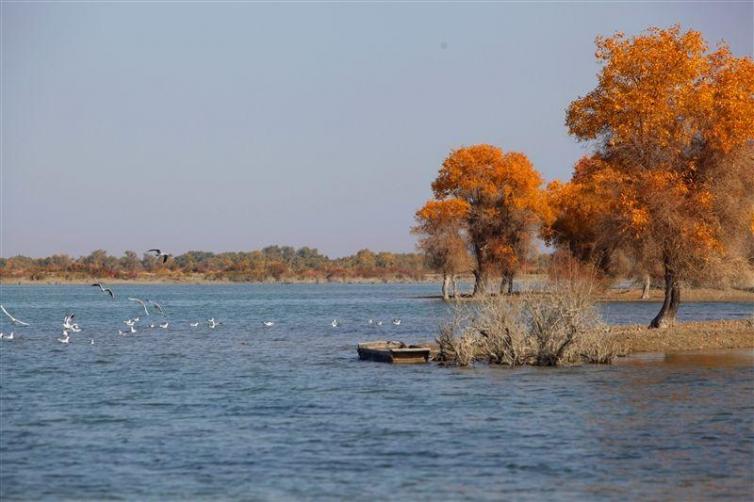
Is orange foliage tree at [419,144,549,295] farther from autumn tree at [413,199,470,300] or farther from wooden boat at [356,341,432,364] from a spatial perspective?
wooden boat at [356,341,432,364]

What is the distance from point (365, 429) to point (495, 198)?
203 ft

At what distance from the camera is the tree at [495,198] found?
270 feet

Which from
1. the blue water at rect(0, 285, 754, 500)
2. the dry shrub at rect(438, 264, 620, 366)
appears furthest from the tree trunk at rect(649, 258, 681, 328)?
the dry shrub at rect(438, 264, 620, 366)

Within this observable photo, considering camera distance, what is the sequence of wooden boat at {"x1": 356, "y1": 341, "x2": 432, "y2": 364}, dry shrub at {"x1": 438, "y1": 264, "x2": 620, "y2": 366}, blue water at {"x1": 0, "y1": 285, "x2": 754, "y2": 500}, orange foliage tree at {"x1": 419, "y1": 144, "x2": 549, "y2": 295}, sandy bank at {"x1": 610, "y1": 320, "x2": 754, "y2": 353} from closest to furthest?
blue water at {"x1": 0, "y1": 285, "x2": 754, "y2": 500} → dry shrub at {"x1": 438, "y1": 264, "x2": 620, "y2": 366} → wooden boat at {"x1": 356, "y1": 341, "x2": 432, "y2": 364} → sandy bank at {"x1": 610, "y1": 320, "x2": 754, "y2": 353} → orange foliage tree at {"x1": 419, "y1": 144, "x2": 549, "y2": 295}

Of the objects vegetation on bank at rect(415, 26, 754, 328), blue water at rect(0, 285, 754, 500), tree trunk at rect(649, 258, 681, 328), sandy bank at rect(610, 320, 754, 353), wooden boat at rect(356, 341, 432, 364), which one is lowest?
blue water at rect(0, 285, 754, 500)

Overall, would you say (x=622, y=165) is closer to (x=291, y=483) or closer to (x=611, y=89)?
(x=611, y=89)

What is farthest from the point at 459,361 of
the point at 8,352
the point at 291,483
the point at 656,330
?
the point at 8,352

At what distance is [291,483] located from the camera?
18.1 meters

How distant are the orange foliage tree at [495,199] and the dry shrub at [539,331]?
4781 centimetres

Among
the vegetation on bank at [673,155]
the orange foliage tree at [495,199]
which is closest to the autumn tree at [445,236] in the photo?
the orange foliage tree at [495,199]

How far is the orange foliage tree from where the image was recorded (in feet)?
270

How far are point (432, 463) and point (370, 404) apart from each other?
290 inches

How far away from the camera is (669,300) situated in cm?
4038

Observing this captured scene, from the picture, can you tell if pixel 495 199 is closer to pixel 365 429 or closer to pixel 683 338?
pixel 683 338
